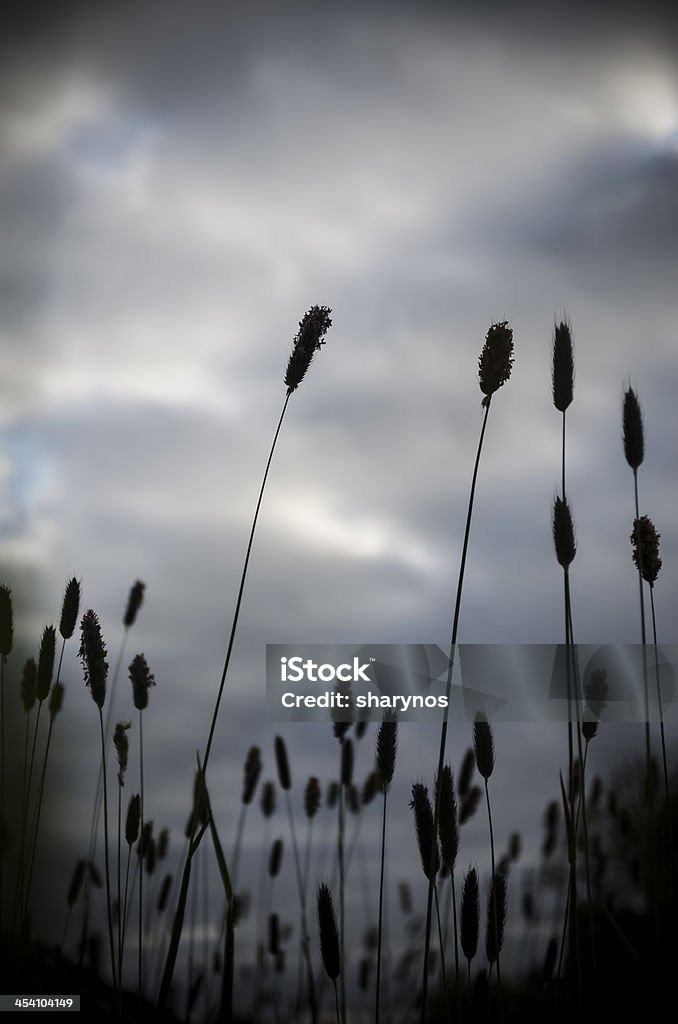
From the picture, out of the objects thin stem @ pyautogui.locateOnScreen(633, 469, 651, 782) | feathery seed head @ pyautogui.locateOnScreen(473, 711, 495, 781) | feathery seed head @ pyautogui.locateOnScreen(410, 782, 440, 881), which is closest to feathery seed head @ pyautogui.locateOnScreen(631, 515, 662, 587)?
thin stem @ pyautogui.locateOnScreen(633, 469, 651, 782)

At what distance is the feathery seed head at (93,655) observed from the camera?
1357 mm

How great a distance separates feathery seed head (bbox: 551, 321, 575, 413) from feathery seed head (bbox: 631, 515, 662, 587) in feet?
0.95

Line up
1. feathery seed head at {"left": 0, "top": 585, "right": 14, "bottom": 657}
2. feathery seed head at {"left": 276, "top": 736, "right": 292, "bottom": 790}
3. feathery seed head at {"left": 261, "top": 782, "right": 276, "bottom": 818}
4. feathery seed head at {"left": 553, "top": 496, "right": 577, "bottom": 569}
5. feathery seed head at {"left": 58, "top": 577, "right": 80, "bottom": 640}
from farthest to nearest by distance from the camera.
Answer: feathery seed head at {"left": 261, "top": 782, "right": 276, "bottom": 818} < feathery seed head at {"left": 276, "top": 736, "right": 292, "bottom": 790} < feathery seed head at {"left": 0, "top": 585, "right": 14, "bottom": 657} < feathery seed head at {"left": 58, "top": 577, "right": 80, "bottom": 640} < feathery seed head at {"left": 553, "top": 496, "right": 577, "bottom": 569}

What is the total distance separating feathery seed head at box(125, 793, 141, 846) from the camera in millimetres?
1582

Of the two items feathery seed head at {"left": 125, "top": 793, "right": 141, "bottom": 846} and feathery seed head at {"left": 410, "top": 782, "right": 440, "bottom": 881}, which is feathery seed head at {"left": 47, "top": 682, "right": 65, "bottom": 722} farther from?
feathery seed head at {"left": 410, "top": 782, "right": 440, "bottom": 881}

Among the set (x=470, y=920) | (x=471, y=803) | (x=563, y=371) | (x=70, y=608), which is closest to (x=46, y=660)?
(x=70, y=608)

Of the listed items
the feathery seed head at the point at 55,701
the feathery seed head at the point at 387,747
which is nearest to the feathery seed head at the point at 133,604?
the feathery seed head at the point at 55,701

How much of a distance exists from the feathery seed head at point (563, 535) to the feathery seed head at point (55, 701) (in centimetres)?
117

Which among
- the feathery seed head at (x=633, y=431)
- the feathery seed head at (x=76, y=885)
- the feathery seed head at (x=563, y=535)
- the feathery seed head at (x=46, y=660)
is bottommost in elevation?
the feathery seed head at (x=76, y=885)

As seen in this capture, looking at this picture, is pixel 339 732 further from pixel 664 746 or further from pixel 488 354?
pixel 488 354

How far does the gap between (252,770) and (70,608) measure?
1.13 metres

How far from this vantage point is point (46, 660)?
1575 millimetres

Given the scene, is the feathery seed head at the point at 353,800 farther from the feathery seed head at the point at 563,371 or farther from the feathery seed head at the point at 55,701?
the feathery seed head at the point at 563,371

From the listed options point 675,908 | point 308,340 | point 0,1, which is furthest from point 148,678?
point 0,1
